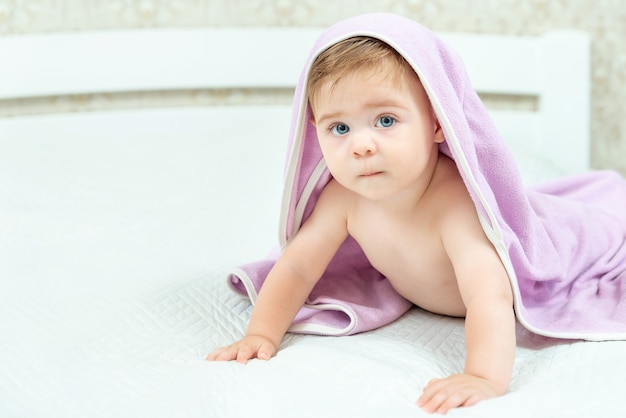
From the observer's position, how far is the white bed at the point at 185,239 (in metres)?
0.95

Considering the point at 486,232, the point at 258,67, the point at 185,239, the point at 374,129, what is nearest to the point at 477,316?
the point at 486,232

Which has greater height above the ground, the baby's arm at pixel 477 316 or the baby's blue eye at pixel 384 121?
the baby's blue eye at pixel 384 121

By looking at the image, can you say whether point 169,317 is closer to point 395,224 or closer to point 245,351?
point 245,351

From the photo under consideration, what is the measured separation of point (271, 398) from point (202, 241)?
2.26ft

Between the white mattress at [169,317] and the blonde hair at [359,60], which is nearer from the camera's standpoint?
the white mattress at [169,317]

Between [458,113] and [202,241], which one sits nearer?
[458,113]

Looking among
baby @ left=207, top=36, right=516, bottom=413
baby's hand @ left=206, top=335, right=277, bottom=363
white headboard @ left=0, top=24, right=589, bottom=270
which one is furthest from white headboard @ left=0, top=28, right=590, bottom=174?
baby's hand @ left=206, top=335, right=277, bottom=363

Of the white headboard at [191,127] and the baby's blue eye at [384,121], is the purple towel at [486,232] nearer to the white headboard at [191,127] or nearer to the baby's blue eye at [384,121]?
the baby's blue eye at [384,121]

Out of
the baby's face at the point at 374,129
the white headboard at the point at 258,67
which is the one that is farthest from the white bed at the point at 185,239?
the baby's face at the point at 374,129

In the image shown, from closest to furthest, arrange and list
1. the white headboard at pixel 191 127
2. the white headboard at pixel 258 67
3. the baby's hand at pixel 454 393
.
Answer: the baby's hand at pixel 454 393, the white headboard at pixel 191 127, the white headboard at pixel 258 67

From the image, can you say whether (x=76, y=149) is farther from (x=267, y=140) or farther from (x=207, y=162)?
(x=267, y=140)

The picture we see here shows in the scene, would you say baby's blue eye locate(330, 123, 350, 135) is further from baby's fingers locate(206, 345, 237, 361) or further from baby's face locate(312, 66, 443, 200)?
baby's fingers locate(206, 345, 237, 361)

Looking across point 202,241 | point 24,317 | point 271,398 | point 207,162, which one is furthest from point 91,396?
point 207,162

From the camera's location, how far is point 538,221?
1.26 meters
